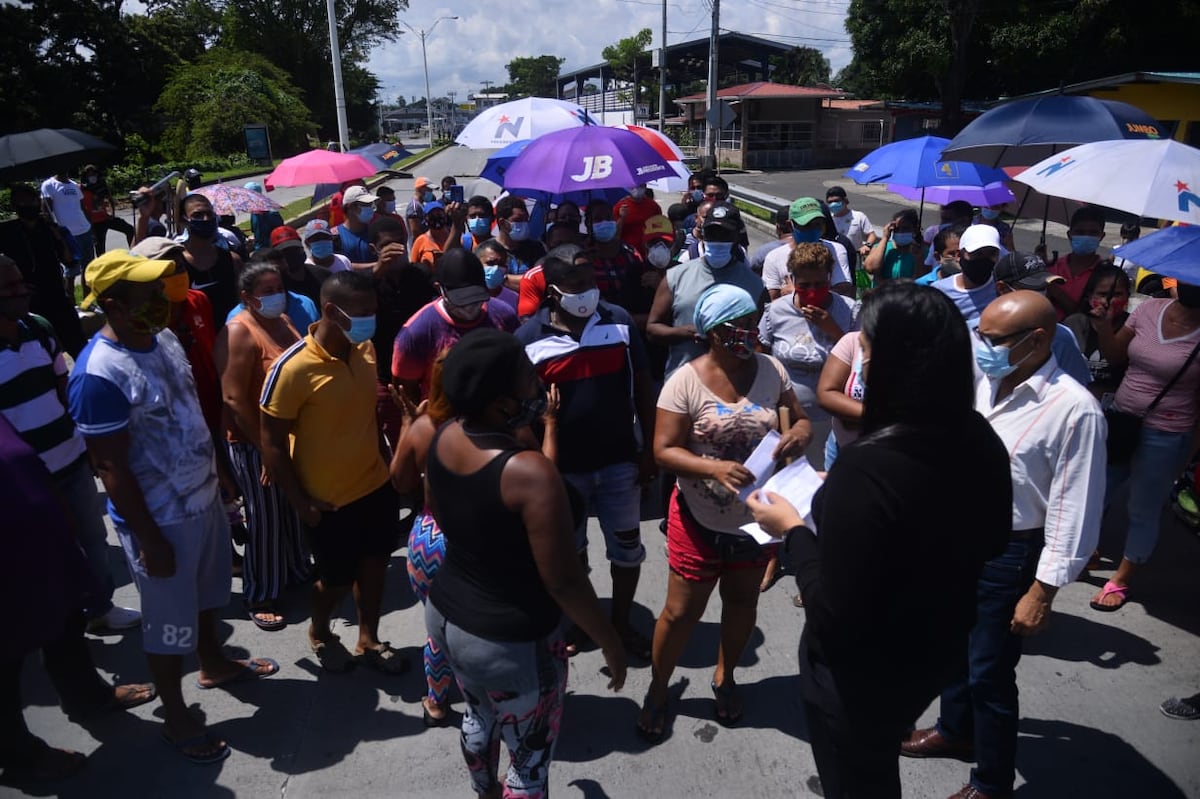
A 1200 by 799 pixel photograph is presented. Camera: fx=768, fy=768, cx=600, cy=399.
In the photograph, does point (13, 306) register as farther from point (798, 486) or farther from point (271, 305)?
point (798, 486)

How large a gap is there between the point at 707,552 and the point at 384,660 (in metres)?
1.71

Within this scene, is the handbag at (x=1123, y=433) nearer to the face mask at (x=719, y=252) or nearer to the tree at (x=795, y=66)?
the face mask at (x=719, y=252)

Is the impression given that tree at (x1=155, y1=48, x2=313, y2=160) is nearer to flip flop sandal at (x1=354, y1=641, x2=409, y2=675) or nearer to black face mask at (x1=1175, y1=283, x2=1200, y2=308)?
flip flop sandal at (x1=354, y1=641, x2=409, y2=675)

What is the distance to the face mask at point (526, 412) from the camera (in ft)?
7.25

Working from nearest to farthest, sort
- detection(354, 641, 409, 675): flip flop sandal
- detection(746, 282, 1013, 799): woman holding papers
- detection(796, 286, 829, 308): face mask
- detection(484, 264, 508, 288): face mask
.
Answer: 1. detection(746, 282, 1013, 799): woman holding papers
2. detection(354, 641, 409, 675): flip flop sandal
3. detection(796, 286, 829, 308): face mask
4. detection(484, 264, 508, 288): face mask

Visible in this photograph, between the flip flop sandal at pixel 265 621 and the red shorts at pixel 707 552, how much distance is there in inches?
89.4

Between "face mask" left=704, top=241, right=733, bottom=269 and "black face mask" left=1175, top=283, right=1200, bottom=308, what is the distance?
2.27 metres

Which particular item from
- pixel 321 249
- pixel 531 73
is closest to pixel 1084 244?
pixel 321 249

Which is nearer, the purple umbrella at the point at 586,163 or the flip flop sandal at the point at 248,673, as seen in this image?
the flip flop sandal at the point at 248,673

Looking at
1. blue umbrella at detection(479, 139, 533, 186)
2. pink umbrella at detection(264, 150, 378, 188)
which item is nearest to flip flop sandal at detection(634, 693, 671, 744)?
blue umbrella at detection(479, 139, 533, 186)

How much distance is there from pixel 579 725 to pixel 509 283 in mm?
3402

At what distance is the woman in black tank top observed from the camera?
6.83 feet

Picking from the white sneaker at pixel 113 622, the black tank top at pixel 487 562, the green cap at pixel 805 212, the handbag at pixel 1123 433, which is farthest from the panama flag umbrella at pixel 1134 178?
the white sneaker at pixel 113 622

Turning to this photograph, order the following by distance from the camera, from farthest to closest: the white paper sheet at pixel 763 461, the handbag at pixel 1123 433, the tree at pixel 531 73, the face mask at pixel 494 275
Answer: the tree at pixel 531 73, the face mask at pixel 494 275, the handbag at pixel 1123 433, the white paper sheet at pixel 763 461
